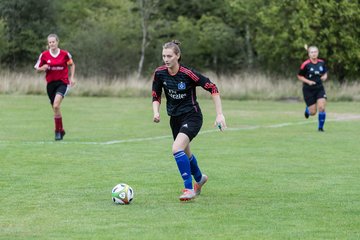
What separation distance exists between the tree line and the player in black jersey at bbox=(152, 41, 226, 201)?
29.8 m

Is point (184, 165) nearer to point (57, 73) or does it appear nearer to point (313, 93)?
point (57, 73)

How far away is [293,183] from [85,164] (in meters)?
3.36

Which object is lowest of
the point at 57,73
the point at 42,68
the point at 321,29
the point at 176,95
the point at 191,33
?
the point at 191,33

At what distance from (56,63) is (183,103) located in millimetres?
7300

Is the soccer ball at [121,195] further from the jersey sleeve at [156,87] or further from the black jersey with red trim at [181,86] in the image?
the jersey sleeve at [156,87]

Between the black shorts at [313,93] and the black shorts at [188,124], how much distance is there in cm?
1058

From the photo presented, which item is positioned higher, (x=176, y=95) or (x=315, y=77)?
(x=176, y=95)

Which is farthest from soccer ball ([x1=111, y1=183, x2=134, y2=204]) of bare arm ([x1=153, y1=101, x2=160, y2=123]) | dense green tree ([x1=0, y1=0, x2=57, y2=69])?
dense green tree ([x1=0, y1=0, x2=57, y2=69])

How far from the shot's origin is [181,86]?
31.9ft

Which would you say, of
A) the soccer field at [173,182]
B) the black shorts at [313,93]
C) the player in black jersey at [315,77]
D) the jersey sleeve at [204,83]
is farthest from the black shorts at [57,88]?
the jersey sleeve at [204,83]

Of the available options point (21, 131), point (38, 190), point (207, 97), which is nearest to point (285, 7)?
point (207, 97)

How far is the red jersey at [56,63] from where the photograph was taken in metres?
16.6

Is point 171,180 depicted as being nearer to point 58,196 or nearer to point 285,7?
point 58,196

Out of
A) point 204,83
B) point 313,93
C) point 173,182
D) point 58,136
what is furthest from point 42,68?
point 204,83
